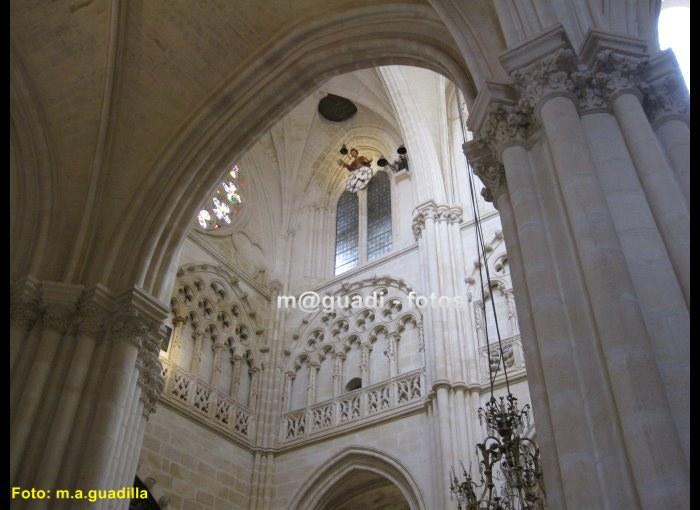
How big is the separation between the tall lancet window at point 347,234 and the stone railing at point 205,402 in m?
4.27

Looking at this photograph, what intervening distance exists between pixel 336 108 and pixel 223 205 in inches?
164

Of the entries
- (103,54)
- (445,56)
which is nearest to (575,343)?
(445,56)

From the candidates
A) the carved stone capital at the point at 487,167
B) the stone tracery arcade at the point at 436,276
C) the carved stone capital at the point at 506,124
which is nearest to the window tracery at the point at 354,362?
the stone tracery arcade at the point at 436,276

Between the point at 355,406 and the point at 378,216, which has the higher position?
the point at 378,216

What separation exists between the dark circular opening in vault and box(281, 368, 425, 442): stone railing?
776 cm

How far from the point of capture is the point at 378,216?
16203 mm

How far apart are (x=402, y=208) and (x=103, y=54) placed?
8.25 m

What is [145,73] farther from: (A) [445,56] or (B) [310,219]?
(B) [310,219]

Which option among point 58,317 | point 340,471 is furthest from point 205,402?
point 58,317

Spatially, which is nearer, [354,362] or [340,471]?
[340,471]

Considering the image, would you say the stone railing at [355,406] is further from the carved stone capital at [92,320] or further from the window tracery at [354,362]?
the carved stone capital at [92,320]

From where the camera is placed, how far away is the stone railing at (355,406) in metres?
12.1

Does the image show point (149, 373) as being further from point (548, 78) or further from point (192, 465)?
point (548, 78)

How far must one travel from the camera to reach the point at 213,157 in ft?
29.4
